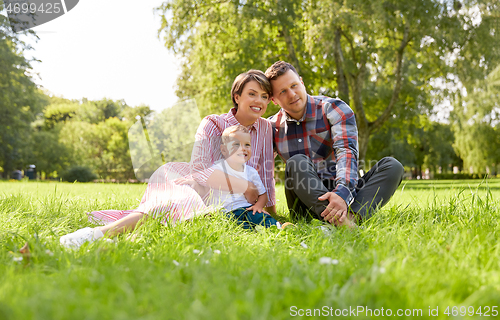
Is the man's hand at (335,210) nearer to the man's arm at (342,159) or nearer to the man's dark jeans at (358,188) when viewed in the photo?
the man's arm at (342,159)

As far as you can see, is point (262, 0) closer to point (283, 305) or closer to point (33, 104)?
point (283, 305)

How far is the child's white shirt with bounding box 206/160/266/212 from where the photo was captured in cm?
299

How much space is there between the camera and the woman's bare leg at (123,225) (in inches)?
92.6

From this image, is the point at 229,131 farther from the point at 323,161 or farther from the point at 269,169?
the point at 323,161

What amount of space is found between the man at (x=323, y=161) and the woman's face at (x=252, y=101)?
6.6 inches

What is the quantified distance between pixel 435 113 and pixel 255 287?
52.6 ft

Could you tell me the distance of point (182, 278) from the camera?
154 centimetres

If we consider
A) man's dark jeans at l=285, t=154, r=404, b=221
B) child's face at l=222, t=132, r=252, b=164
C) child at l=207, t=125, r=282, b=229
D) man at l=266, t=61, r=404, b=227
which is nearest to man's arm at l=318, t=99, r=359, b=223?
man at l=266, t=61, r=404, b=227

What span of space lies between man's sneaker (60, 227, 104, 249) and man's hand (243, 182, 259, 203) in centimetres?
131

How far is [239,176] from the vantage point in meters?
3.04

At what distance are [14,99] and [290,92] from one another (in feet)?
75.1

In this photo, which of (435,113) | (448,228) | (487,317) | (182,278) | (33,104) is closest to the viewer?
(487,317)

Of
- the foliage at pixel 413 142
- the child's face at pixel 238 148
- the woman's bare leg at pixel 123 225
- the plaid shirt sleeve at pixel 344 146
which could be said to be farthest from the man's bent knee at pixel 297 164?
the foliage at pixel 413 142

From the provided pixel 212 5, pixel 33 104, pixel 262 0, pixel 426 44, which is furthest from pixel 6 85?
pixel 426 44
